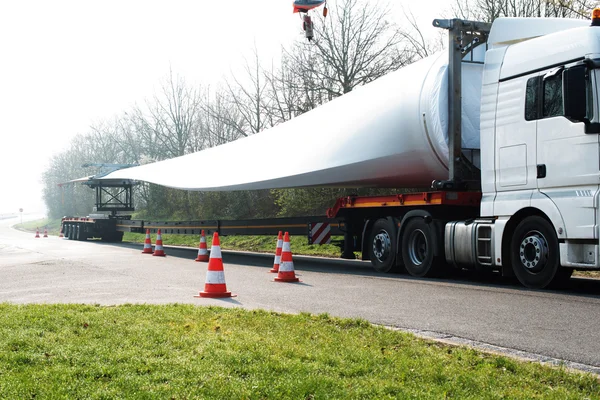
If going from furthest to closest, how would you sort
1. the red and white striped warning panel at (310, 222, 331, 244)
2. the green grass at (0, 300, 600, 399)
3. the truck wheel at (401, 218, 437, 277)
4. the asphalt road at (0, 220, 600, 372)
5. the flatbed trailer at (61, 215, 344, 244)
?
the flatbed trailer at (61, 215, 344, 244) < the red and white striped warning panel at (310, 222, 331, 244) < the truck wheel at (401, 218, 437, 277) < the asphalt road at (0, 220, 600, 372) < the green grass at (0, 300, 600, 399)

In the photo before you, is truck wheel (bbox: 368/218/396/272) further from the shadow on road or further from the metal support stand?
the metal support stand

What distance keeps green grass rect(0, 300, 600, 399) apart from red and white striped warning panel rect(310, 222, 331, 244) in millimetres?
9149

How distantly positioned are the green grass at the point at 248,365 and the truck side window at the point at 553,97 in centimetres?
492

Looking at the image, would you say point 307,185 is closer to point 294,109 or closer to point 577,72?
point 577,72

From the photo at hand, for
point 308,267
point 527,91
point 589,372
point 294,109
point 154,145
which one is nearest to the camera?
point 589,372

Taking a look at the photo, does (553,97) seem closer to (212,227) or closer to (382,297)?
(382,297)

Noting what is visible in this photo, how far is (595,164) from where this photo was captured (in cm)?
920

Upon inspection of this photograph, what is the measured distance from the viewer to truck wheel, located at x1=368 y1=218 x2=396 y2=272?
13.8 metres

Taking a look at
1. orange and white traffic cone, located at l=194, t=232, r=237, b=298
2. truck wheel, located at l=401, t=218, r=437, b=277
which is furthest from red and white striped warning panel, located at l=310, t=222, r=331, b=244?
orange and white traffic cone, located at l=194, t=232, r=237, b=298

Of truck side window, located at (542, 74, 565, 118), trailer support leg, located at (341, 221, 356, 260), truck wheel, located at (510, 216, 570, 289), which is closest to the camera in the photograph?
truck side window, located at (542, 74, 565, 118)

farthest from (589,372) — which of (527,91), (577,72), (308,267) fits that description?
(308,267)

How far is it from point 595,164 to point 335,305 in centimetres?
395

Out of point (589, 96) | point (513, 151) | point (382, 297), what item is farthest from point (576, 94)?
point (382, 297)

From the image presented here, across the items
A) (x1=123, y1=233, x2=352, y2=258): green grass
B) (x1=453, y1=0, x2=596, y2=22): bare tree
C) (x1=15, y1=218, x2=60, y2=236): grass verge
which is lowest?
(x1=15, y1=218, x2=60, y2=236): grass verge
